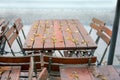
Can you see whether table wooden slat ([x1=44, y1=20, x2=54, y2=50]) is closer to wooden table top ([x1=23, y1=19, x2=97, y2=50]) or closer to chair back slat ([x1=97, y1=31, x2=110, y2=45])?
wooden table top ([x1=23, y1=19, x2=97, y2=50])

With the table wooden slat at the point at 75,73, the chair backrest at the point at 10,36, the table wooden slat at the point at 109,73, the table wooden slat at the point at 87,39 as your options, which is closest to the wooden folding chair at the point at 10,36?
the chair backrest at the point at 10,36

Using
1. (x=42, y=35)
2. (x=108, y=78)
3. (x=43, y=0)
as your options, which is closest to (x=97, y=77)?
(x=108, y=78)

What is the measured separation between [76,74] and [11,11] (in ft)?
12.7

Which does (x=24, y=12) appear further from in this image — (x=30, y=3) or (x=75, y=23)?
(x=75, y=23)

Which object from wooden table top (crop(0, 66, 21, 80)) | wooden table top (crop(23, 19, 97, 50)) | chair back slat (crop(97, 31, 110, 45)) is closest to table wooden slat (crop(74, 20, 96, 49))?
wooden table top (crop(23, 19, 97, 50))

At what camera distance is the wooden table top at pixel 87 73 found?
89.9 inches

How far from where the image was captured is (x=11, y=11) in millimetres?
5848

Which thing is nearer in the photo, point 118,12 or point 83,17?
point 118,12

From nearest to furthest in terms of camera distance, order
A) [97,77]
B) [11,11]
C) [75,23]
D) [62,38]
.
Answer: [97,77]
[62,38]
[75,23]
[11,11]

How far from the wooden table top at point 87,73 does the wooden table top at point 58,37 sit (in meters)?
0.58

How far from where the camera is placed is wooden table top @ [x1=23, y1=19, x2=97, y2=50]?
3.04 meters

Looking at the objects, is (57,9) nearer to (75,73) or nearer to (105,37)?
(105,37)

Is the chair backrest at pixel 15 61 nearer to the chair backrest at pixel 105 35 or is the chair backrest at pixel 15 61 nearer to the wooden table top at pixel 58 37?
the wooden table top at pixel 58 37

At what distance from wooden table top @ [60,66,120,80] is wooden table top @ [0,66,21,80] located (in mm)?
416
